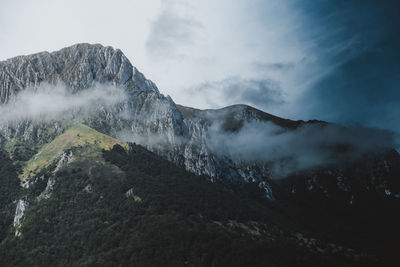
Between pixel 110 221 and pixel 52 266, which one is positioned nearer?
pixel 52 266

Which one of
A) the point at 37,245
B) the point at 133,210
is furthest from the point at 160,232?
the point at 37,245

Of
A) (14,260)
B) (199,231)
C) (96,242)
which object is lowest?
(14,260)

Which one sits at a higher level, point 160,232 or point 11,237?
point 160,232

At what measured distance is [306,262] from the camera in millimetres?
188375

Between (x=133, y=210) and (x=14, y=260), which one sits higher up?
(x=133, y=210)

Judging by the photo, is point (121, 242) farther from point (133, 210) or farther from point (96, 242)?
point (133, 210)

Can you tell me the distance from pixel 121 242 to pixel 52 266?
34.0 metres

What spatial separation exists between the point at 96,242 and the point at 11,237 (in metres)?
58.8

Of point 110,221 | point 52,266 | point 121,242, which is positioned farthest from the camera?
point 110,221

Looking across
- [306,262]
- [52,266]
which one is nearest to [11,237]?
[52,266]

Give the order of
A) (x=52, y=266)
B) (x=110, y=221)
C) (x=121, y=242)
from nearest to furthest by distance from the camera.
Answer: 1. (x=52, y=266)
2. (x=121, y=242)
3. (x=110, y=221)

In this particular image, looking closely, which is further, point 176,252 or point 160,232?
point 160,232

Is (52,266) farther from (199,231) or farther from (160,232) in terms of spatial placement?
(199,231)

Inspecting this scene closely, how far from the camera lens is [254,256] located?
17312 cm
